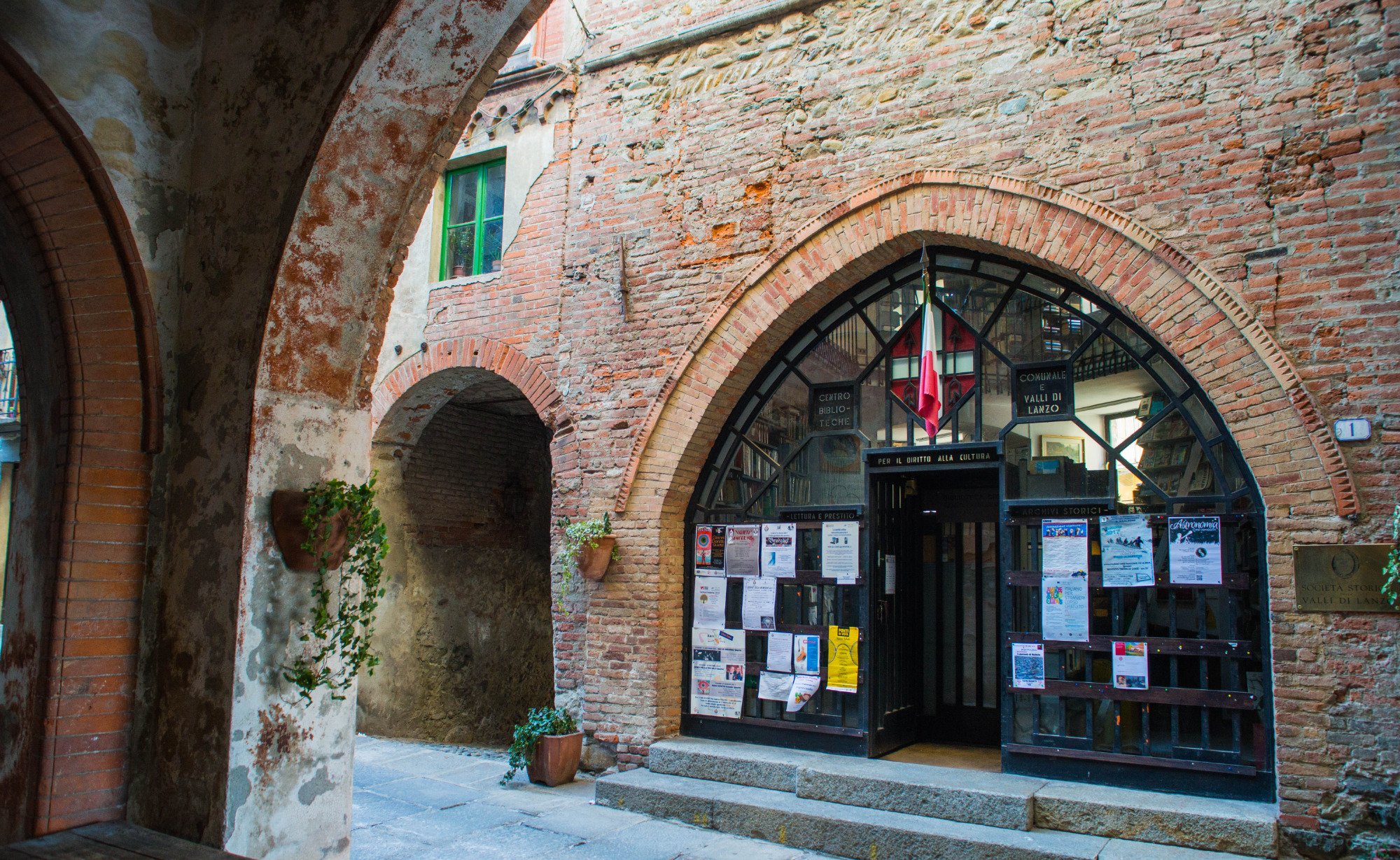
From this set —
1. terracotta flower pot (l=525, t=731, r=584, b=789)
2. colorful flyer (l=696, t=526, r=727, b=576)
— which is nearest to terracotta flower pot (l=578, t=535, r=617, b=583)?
colorful flyer (l=696, t=526, r=727, b=576)

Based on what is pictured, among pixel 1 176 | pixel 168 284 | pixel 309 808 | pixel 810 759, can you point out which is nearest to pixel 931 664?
pixel 810 759

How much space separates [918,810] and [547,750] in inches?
111

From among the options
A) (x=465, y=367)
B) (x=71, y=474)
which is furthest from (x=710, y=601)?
(x=71, y=474)

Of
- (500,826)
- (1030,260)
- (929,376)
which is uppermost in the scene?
(1030,260)

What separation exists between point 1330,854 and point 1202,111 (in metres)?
4.22

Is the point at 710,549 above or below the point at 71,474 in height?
below

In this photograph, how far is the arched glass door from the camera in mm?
5762

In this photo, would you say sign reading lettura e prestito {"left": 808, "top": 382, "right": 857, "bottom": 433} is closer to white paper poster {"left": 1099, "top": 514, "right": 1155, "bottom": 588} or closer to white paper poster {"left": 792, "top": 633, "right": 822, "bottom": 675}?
white paper poster {"left": 792, "top": 633, "right": 822, "bottom": 675}

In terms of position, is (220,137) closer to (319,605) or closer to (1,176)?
(1,176)

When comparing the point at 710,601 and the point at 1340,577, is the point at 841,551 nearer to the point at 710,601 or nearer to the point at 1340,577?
the point at 710,601

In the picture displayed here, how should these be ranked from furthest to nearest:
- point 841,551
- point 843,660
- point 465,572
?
point 465,572 → point 841,551 → point 843,660

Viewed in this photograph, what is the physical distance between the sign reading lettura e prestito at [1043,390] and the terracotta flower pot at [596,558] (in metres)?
3.17

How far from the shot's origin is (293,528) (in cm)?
359

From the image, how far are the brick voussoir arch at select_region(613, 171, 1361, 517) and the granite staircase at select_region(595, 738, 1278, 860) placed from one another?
188cm
